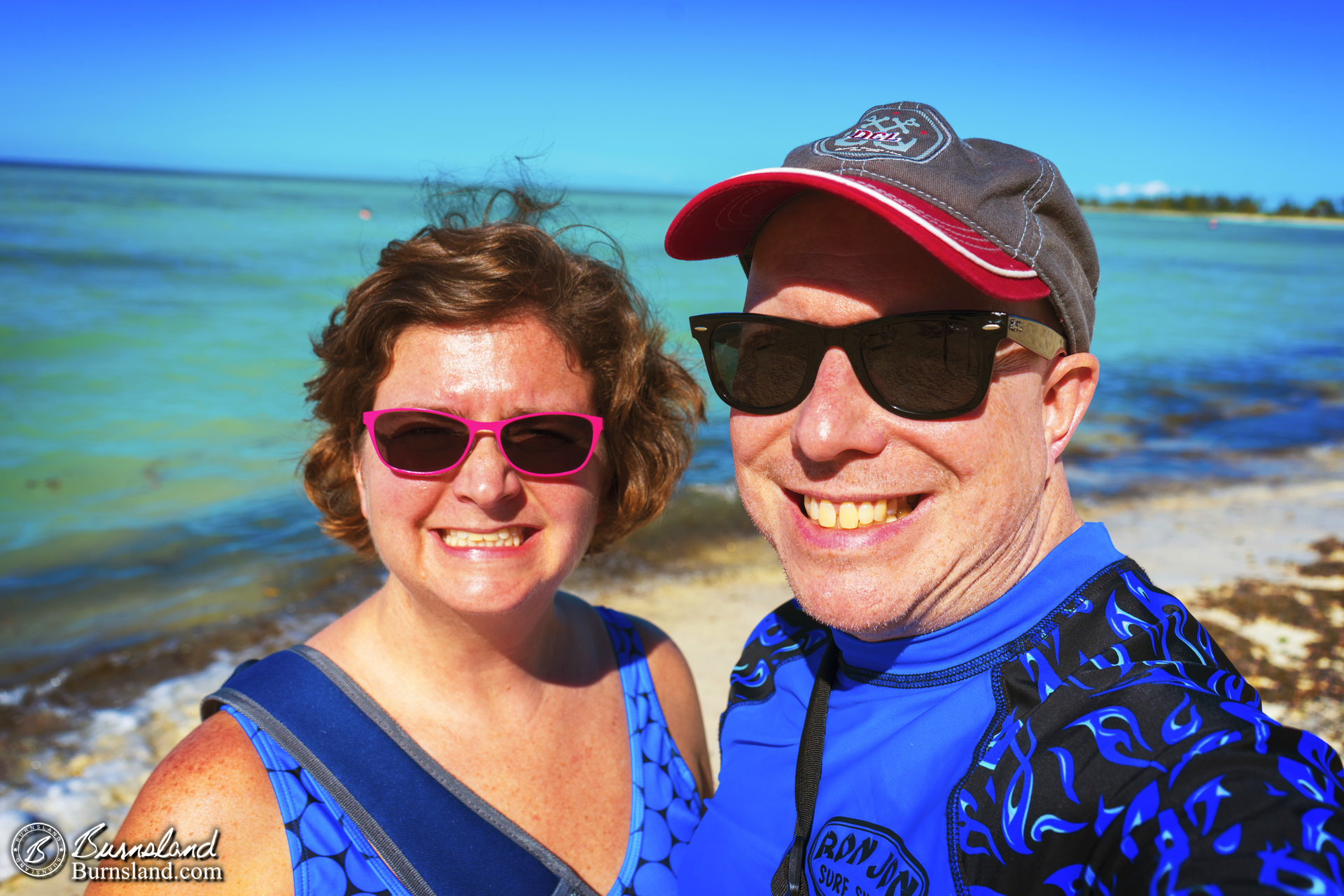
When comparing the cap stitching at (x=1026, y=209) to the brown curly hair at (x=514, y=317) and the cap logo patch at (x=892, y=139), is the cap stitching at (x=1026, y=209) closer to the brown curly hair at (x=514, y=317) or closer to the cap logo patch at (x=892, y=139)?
the cap logo patch at (x=892, y=139)

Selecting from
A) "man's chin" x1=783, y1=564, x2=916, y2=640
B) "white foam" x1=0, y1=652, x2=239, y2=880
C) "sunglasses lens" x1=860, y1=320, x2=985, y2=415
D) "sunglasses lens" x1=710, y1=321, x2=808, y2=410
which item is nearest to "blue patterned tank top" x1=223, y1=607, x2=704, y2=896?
"man's chin" x1=783, y1=564, x2=916, y2=640

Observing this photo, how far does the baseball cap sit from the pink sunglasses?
29.9 inches

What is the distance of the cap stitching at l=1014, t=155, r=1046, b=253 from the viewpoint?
151 cm

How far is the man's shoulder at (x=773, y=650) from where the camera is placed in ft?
6.90

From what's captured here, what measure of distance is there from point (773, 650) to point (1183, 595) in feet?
16.6

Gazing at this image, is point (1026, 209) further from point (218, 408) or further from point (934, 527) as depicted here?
point (218, 408)

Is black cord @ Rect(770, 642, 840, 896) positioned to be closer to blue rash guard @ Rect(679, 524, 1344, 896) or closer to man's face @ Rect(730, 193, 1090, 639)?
blue rash guard @ Rect(679, 524, 1344, 896)

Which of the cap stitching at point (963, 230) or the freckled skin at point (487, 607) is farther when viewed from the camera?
the freckled skin at point (487, 607)

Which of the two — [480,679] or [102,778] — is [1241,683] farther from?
[102,778]

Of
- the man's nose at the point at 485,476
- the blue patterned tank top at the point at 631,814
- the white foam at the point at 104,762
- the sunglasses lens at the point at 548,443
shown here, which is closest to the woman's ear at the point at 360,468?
the man's nose at the point at 485,476

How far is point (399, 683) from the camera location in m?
2.22

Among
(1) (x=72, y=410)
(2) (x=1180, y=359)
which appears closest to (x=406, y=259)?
(1) (x=72, y=410)

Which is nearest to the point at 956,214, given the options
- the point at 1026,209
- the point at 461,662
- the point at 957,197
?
the point at 957,197

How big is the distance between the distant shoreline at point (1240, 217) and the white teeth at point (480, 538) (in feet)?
474
